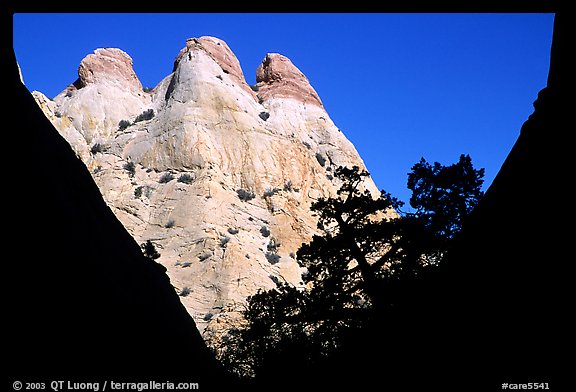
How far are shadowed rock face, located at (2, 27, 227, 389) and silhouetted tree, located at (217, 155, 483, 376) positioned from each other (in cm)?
473

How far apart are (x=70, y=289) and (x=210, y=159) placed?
3852cm

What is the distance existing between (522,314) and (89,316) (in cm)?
462

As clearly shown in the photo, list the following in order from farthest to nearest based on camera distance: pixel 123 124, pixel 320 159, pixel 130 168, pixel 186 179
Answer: pixel 320 159
pixel 123 124
pixel 130 168
pixel 186 179

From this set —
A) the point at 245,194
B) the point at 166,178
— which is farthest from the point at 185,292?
the point at 166,178

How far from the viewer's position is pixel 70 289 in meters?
5.16

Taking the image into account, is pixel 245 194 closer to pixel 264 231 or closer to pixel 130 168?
pixel 264 231

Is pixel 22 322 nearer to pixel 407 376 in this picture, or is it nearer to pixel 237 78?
pixel 407 376

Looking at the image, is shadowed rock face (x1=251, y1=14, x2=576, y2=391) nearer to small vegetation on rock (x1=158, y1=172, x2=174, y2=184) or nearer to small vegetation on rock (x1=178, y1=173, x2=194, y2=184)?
small vegetation on rock (x1=178, y1=173, x2=194, y2=184)

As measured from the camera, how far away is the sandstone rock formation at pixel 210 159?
33.1 metres

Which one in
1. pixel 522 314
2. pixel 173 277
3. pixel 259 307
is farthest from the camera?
pixel 173 277

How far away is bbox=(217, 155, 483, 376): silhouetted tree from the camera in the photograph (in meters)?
13.7

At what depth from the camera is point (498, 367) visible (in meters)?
4.64

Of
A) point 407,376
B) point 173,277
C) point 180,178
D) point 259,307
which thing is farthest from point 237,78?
point 407,376

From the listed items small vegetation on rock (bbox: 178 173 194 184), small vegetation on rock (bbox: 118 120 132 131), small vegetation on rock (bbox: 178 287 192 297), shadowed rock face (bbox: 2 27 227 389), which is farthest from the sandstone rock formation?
shadowed rock face (bbox: 2 27 227 389)
